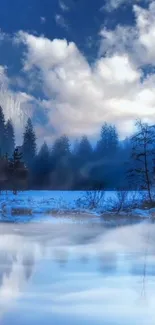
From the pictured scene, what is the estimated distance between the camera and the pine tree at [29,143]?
57.9 m

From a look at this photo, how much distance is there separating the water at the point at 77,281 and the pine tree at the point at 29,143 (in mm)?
45166

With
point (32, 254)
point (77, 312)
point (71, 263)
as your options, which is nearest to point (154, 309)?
point (77, 312)

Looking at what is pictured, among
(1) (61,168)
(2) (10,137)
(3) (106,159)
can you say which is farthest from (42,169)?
(2) (10,137)

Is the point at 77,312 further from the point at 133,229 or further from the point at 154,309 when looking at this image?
the point at 133,229

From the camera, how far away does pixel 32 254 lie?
9.97 m

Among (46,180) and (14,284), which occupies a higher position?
(46,180)

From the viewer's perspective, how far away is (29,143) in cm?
5950

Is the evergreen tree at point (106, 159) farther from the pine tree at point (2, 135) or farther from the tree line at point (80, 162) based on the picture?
the pine tree at point (2, 135)

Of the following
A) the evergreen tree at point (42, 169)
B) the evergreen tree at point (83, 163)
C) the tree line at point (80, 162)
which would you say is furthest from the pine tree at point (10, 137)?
the evergreen tree at point (83, 163)

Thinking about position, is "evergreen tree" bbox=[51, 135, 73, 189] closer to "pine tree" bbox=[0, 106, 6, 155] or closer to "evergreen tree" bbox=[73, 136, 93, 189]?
"evergreen tree" bbox=[73, 136, 93, 189]

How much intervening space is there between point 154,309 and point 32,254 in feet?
16.3

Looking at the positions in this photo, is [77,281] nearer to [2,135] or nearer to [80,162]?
[80,162]

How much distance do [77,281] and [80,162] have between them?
43.7 m

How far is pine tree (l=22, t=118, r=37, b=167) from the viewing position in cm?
5788
